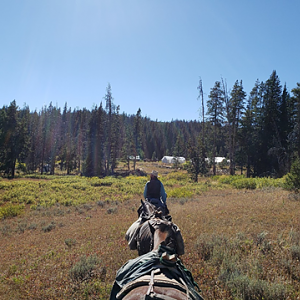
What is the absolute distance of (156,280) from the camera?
75.8 inches

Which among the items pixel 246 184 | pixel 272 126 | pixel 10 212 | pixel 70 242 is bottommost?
pixel 10 212

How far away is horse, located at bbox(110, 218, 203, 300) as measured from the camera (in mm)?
1817

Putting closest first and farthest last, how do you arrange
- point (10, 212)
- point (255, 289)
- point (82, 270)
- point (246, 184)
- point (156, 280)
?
point (156, 280) → point (255, 289) → point (82, 270) → point (10, 212) → point (246, 184)

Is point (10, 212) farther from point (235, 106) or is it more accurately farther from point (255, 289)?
point (235, 106)

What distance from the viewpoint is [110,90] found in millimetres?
39250

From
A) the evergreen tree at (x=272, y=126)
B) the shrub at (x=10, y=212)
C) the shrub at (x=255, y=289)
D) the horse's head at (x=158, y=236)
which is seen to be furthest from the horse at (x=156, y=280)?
the evergreen tree at (x=272, y=126)

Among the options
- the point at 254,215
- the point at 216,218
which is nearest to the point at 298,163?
the point at 254,215

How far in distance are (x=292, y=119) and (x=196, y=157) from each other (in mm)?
15523

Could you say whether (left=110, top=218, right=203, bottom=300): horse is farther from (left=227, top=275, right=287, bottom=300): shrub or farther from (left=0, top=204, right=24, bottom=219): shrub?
(left=0, top=204, right=24, bottom=219): shrub

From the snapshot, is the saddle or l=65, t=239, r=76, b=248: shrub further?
l=65, t=239, r=76, b=248: shrub

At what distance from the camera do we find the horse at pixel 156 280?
1.82m

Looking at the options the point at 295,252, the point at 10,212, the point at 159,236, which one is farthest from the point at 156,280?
the point at 10,212

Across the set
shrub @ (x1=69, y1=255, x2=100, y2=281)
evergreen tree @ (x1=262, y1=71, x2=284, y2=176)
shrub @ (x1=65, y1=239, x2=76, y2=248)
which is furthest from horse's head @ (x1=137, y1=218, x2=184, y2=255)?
evergreen tree @ (x1=262, y1=71, x2=284, y2=176)

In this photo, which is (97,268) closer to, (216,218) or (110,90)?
(216,218)
